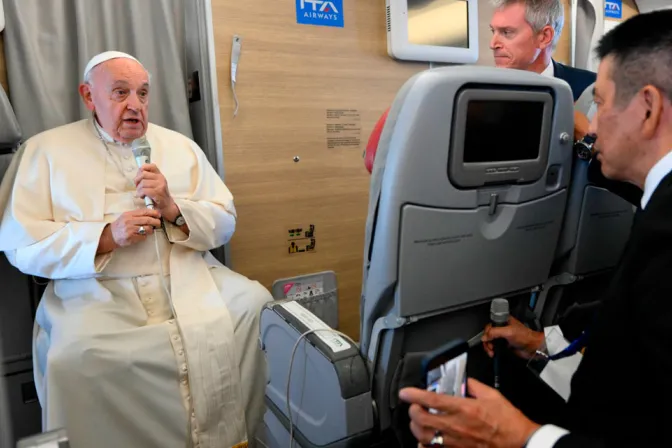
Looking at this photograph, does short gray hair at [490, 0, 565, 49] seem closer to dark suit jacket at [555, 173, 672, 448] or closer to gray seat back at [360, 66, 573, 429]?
gray seat back at [360, 66, 573, 429]

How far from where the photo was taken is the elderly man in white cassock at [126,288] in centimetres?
182

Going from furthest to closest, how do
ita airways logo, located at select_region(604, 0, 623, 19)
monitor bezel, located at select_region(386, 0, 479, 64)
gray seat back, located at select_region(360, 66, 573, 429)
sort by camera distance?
ita airways logo, located at select_region(604, 0, 623, 19) → monitor bezel, located at select_region(386, 0, 479, 64) → gray seat back, located at select_region(360, 66, 573, 429)

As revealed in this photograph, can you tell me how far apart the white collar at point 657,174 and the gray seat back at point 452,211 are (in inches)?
14.9

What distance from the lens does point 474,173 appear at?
51.1 inches

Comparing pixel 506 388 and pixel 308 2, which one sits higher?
pixel 308 2

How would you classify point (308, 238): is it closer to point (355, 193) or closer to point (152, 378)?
point (355, 193)

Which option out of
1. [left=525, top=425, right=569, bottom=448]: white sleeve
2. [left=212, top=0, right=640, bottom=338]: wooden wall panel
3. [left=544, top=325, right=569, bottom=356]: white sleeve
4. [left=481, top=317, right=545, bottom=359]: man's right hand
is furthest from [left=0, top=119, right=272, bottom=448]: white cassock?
[left=525, top=425, right=569, bottom=448]: white sleeve

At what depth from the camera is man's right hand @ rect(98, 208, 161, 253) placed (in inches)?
77.8

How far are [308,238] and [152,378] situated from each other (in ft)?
4.26

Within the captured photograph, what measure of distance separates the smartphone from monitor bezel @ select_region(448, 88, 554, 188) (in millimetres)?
456

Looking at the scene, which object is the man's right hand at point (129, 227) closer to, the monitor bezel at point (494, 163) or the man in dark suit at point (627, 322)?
the monitor bezel at point (494, 163)

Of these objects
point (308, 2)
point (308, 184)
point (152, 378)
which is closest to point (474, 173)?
point (152, 378)

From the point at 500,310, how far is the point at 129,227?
1.43 m

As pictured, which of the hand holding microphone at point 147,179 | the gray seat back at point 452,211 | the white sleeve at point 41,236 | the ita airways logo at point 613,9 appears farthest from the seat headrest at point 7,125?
the ita airways logo at point 613,9
